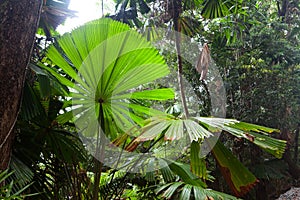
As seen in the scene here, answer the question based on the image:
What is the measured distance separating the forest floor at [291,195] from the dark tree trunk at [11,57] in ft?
12.6

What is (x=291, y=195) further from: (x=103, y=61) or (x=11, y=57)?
(x=11, y=57)

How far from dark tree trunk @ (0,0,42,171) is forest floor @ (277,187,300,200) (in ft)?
12.6

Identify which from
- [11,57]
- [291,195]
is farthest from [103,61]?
[291,195]

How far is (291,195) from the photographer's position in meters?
3.80

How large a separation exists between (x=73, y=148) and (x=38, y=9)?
0.90 meters

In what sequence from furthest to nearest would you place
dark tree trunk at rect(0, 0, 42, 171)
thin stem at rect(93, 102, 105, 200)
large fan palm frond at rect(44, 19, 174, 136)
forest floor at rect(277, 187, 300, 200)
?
forest floor at rect(277, 187, 300, 200) → thin stem at rect(93, 102, 105, 200) → large fan palm frond at rect(44, 19, 174, 136) → dark tree trunk at rect(0, 0, 42, 171)

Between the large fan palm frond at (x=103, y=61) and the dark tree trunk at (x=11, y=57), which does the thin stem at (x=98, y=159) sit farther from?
the dark tree trunk at (x=11, y=57)

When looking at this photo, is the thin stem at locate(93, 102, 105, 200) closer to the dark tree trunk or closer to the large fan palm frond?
the large fan palm frond

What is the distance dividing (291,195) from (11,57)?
13.2ft

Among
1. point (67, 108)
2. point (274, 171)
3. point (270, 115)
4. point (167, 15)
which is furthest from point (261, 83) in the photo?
point (67, 108)

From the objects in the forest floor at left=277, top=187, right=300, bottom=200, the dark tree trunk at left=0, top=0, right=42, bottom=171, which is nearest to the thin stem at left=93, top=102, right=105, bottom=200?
the dark tree trunk at left=0, top=0, right=42, bottom=171

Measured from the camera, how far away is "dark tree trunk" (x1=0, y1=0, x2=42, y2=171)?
2.82 ft

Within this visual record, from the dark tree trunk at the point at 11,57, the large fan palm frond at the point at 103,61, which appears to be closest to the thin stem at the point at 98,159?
the large fan palm frond at the point at 103,61

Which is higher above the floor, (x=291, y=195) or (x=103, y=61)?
(x=103, y=61)
